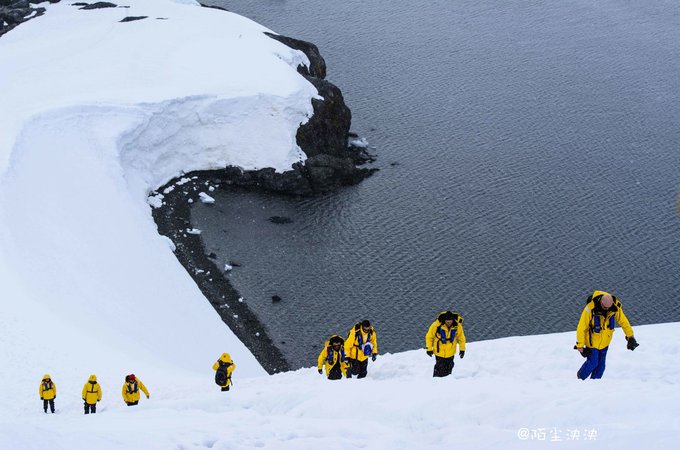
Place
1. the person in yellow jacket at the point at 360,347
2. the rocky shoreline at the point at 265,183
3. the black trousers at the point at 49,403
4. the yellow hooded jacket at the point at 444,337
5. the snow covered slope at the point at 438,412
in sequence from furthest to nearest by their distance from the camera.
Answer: the rocky shoreline at the point at 265,183 → the black trousers at the point at 49,403 → the person in yellow jacket at the point at 360,347 → the yellow hooded jacket at the point at 444,337 → the snow covered slope at the point at 438,412

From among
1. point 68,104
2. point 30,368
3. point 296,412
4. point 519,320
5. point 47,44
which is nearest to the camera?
point 296,412

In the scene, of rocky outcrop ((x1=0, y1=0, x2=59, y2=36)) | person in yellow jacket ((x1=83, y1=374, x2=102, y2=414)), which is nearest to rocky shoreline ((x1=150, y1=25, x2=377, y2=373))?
person in yellow jacket ((x1=83, y1=374, x2=102, y2=414))

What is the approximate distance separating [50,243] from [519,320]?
73.5 feet

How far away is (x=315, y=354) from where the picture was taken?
36.8m

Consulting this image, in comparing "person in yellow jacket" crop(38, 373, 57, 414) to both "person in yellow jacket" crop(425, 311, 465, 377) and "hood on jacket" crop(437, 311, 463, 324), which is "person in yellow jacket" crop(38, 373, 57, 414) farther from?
"hood on jacket" crop(437, 311, 463, 324)

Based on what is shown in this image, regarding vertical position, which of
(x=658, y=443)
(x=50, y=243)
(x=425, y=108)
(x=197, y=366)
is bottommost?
(x=658, y=443)

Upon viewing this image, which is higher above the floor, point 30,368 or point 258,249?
point 258,249

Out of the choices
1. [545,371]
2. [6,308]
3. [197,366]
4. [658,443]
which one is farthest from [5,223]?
[658,443]

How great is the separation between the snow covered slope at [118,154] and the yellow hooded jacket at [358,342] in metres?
10.0

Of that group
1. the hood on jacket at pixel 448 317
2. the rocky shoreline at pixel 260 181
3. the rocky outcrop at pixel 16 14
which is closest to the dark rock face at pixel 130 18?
the rocky shoreline at pixel 260 181

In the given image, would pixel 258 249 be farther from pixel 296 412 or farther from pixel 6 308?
pixel 296 412

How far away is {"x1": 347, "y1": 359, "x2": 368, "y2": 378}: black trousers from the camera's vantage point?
21.8 m

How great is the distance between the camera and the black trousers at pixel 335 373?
73.0ft

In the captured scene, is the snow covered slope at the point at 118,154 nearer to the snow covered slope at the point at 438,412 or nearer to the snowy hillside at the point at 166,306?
the snowy hillside at the point at 166,306
